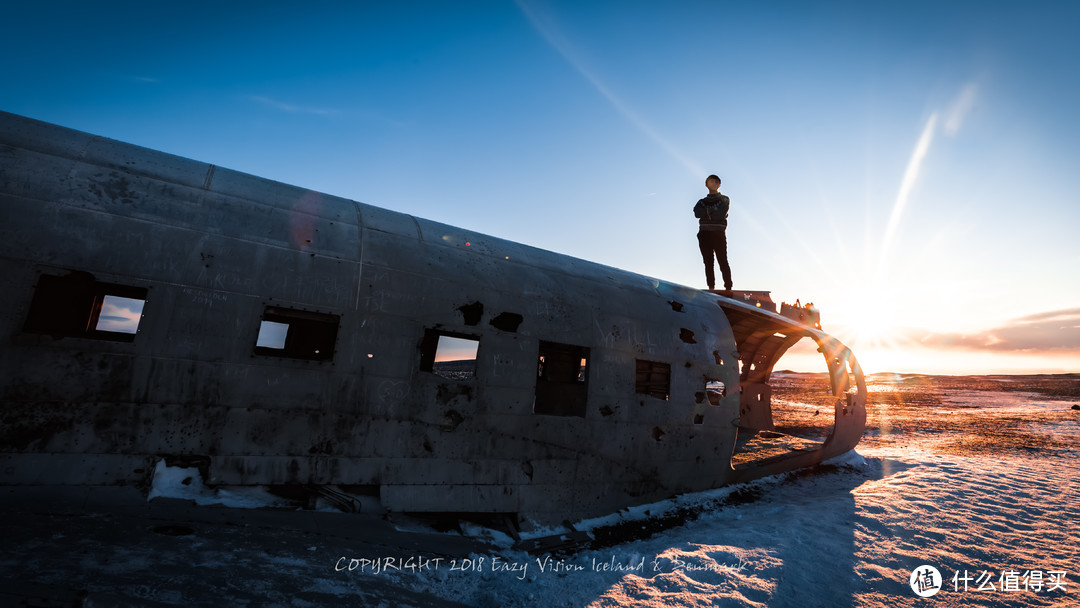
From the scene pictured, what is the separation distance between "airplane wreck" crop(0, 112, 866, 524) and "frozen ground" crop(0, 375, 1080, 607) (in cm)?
56

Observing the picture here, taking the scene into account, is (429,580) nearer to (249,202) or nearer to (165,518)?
(165,518)

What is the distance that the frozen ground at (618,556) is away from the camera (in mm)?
4172

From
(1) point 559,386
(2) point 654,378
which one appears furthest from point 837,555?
(1) point 559,386

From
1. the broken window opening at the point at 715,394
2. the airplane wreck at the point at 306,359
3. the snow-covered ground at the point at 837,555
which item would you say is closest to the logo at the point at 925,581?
the snow-covered ground at the point at 837,555

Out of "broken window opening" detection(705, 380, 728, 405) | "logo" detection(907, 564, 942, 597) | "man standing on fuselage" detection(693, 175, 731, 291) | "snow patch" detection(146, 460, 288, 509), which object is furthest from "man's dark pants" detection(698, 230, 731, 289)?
"snow patch" detection(146, 460, 288, 509)

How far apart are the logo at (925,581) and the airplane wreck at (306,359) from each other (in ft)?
11.2

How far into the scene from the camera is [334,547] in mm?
5453

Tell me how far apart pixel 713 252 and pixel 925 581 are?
28.0 feet

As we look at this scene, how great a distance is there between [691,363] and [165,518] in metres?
8.26

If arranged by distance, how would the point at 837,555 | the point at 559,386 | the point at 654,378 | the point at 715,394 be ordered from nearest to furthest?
the point at 837,555 < the point at 654,378 < the point at 715,394 < the point at 559,386

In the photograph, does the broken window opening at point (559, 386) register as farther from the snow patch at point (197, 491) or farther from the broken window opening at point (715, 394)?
the snow patch at point (197, 491)

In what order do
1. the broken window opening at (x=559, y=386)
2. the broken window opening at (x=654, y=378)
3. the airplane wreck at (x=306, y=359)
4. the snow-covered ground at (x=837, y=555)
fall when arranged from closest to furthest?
the airplane wreck at (x=306, y=359) → the snow-covered ground at (x=837, y=555) → the broken window opening at (x=654, y=378) → the broken window opening at (x=559, y=386)

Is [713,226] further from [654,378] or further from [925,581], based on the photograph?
[925,581]

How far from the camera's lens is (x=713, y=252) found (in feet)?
43.3
